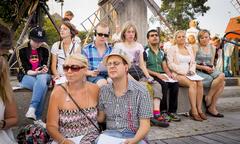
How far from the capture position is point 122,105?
313 cm

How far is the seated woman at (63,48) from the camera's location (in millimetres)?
5129

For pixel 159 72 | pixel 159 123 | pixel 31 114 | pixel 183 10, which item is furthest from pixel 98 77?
pixel 183 10

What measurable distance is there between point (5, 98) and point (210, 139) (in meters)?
3.15

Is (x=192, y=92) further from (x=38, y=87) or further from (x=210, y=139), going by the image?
(x=38, y=87)

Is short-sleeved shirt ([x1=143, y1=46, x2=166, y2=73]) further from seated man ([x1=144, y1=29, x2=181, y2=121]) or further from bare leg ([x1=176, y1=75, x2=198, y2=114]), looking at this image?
bare leg ([x1=176, y1=75, x2=198, y2=114])

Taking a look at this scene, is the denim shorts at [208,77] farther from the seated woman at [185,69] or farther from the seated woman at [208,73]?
the seated woman at [185,69]

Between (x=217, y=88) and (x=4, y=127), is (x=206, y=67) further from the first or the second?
(x=4, y=127)

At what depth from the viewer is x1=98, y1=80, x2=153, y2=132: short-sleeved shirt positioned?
3.11 metres

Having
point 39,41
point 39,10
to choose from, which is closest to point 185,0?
point 39,10

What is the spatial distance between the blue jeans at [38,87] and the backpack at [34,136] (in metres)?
1.06

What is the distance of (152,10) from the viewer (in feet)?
54.4

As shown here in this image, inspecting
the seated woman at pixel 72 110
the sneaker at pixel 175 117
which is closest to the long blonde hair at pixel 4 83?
the seated woman at pixel 72 110

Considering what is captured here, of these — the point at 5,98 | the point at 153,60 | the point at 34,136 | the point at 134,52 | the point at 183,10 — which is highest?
the point at 183,10

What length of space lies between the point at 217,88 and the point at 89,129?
13.2 ft
